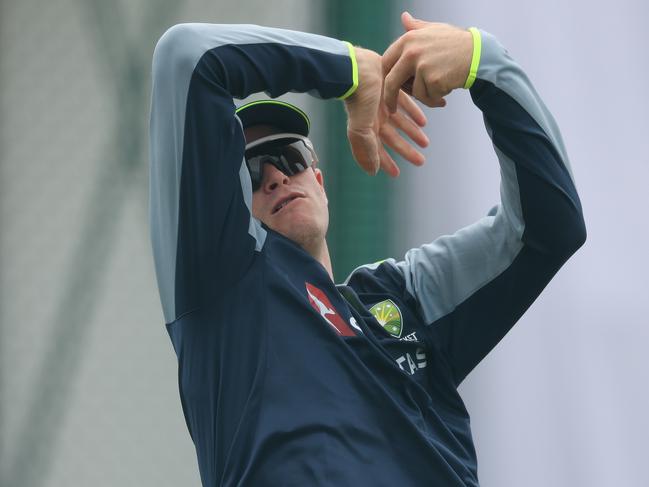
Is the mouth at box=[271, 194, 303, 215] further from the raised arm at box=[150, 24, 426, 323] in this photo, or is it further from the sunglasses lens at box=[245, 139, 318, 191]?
the raised arm at box=[150, 24, 426, 323]

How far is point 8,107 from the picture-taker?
295 cm

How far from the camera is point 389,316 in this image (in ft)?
5.31

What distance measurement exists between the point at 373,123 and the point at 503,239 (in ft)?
0.95

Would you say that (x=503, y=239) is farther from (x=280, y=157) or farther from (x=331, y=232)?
(x=331, y=232)

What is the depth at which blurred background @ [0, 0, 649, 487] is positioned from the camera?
2338mm

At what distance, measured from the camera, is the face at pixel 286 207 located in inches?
63.2

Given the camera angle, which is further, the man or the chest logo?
the chest logo

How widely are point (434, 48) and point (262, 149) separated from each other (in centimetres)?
31

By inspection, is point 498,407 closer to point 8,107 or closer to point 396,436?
point 396,436

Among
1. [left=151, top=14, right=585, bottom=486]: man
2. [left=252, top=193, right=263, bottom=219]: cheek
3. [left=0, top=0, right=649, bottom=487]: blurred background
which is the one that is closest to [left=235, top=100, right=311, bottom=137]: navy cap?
[left=151, top=14, right=585, bottom=486]: man

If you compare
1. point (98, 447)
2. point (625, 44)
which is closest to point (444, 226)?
point (625, 44)

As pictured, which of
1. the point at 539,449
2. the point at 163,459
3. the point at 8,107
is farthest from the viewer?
the point at 8,107

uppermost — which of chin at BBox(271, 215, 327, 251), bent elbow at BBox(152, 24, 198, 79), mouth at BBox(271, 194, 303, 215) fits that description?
bent elbow at BBox(152, 24, 198, 79)

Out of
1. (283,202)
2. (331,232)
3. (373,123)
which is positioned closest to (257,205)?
(283,202)
